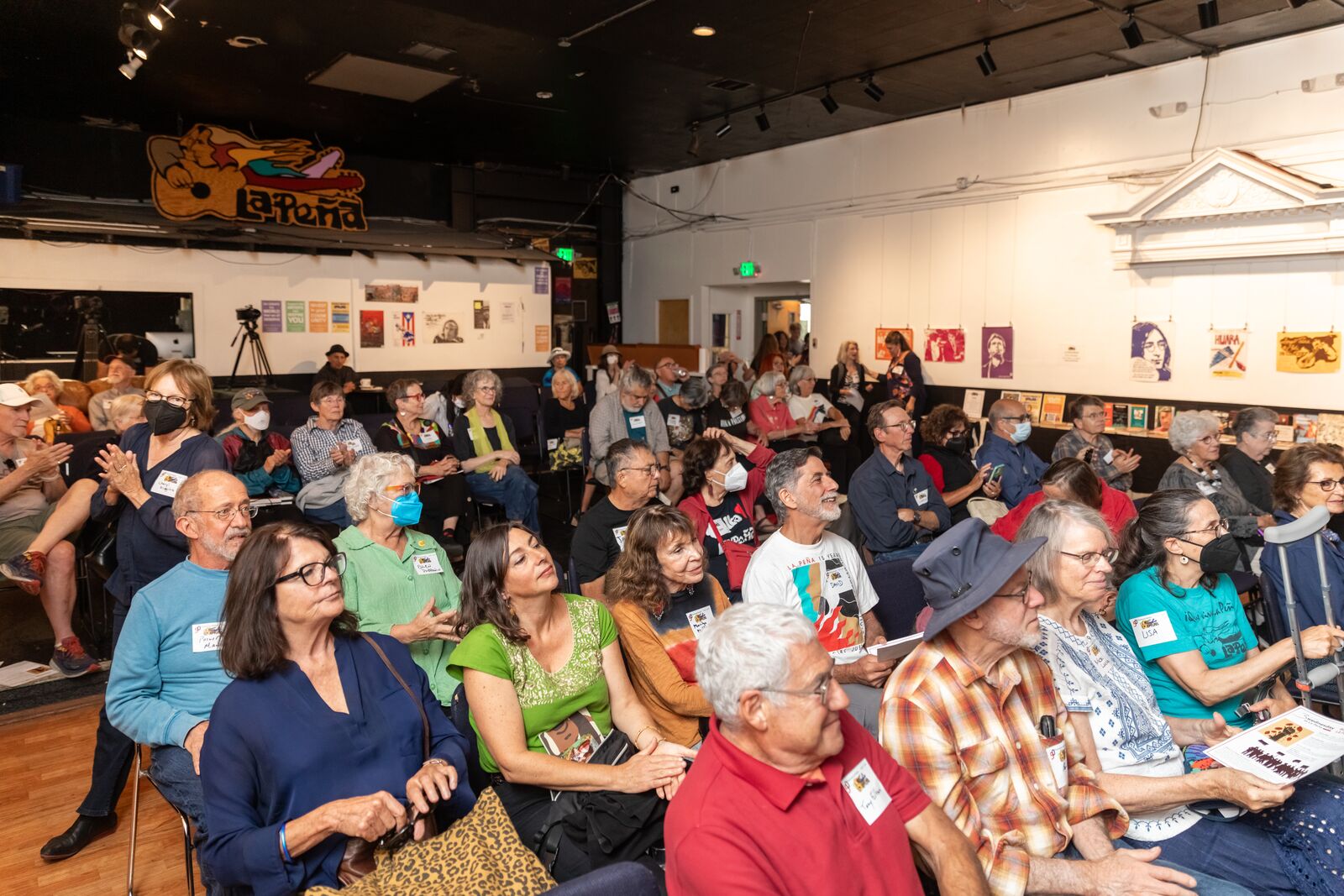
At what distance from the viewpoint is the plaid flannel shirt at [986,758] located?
1.90 meters

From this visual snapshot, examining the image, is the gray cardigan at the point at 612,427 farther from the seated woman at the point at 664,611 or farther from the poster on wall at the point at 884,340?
the poster on wall at the point at 884,340

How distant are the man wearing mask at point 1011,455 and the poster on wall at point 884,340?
4.92m

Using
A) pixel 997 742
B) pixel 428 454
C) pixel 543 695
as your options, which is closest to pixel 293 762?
pixel 543 695

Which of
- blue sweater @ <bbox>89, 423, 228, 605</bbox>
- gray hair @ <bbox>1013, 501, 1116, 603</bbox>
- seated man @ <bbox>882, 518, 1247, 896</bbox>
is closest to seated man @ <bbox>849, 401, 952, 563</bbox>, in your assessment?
gray hair @ <bbox>1013, 501, 1116, 603</bbox>

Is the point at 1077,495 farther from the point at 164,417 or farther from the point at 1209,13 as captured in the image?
the point at 1209,13

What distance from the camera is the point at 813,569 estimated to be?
339 cm

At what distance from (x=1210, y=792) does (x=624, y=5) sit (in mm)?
6631

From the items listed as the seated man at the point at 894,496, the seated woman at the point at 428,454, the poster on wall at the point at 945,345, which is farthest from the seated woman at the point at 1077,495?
the poster on wall at the point at 945,345

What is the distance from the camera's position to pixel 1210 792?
2.20 meters

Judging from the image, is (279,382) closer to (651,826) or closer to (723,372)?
(723,372)

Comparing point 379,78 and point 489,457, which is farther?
point 379,78

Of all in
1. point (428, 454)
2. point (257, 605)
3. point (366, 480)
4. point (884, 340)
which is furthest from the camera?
point (884, 340)

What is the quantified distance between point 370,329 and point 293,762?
1073cm

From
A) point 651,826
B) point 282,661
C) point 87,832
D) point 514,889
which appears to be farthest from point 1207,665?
point 87,832
